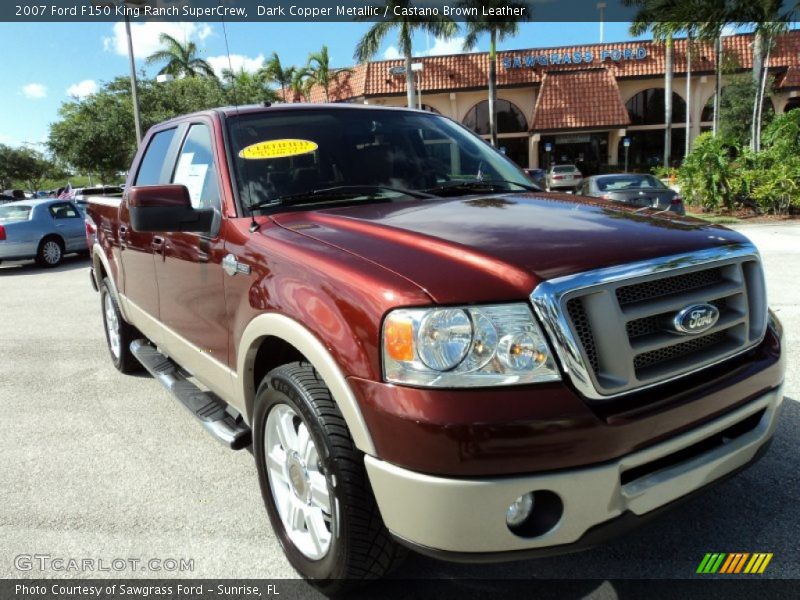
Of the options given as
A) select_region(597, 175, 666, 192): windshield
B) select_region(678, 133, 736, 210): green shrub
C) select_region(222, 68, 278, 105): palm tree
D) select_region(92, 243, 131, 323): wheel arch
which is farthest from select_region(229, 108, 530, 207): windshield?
select_region(222, 68, 278, 105): palm tree

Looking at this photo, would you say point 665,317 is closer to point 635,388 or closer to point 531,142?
point 635,388

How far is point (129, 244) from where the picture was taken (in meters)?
4.22

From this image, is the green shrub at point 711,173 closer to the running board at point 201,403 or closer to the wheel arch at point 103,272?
the wheel arch at point 103,272

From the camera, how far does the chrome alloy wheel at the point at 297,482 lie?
235 cm

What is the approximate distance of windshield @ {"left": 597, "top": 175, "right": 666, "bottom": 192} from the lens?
13547 mm

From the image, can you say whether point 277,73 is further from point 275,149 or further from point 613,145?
point 275,149

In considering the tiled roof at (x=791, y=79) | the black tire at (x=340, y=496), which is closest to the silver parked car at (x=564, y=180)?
the tiled roof at (x=791, y=79)

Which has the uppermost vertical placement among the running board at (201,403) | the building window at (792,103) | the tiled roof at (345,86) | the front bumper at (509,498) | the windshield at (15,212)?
the tiled roof at (345,86)

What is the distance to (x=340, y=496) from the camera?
6.88 feet

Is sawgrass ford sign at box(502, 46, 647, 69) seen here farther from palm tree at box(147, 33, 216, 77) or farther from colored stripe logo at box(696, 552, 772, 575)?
colored stripe logo at box(696, 552, 772, 575)

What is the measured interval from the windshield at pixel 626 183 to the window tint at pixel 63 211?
11562 mm

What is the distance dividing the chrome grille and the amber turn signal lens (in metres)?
0.38

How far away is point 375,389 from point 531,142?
39.3 meters

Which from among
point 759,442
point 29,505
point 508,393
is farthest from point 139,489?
point 759,442
